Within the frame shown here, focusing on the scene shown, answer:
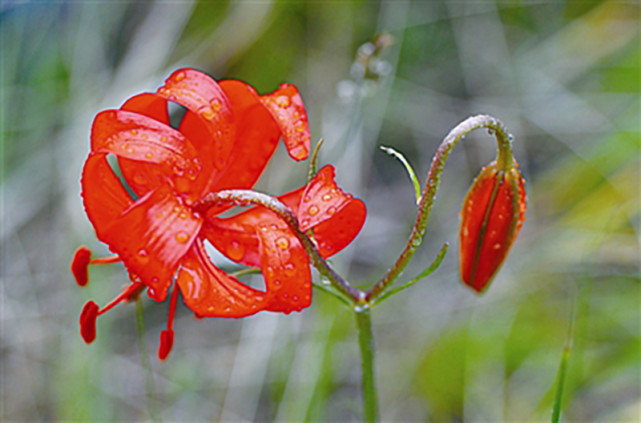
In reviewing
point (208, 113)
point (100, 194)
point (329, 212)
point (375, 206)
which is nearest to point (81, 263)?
point (100, 194)

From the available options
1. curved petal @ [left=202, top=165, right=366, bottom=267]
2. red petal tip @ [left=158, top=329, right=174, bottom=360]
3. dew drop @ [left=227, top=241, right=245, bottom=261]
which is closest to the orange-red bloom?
curved petal @ [left=202, top=165, right=366, bottom=267]

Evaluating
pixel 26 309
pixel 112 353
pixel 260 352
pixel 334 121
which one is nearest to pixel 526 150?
pixel 334 121

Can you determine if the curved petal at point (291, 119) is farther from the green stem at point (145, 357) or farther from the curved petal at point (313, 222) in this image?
the green stem at point (145, 357)

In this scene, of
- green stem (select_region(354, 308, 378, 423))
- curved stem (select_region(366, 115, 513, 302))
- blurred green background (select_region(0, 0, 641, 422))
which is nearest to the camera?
→ curved stem (select_region(366, 115, 513, 302))

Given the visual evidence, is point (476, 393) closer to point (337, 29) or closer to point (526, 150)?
point (526, 150)

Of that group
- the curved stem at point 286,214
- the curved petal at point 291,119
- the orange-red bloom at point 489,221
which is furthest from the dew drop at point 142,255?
the orange-red bloom at point 489,221

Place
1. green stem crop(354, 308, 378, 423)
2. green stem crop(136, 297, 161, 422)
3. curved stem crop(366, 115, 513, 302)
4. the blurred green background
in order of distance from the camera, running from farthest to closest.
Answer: the blurred green background → green stem crop(136, 297, 161, 422) → green stem crop(354, 308, 378, 423) → curved stem crop(366, 115, 513, 302)

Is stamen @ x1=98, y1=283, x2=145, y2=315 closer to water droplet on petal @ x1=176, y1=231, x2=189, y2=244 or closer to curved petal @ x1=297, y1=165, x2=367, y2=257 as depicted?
water droplet on petal @ x1=176, y1=231, x2=189, y2=244
